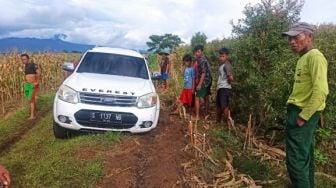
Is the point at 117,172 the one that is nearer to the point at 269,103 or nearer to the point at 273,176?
the point at 273,176

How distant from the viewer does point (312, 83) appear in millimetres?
4891

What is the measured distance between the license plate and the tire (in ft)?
2.63

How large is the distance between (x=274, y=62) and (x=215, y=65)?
5.22m

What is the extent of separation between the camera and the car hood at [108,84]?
24.3ft

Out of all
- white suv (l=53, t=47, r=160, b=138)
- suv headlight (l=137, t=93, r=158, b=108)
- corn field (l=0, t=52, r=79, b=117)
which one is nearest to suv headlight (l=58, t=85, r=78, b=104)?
white suv (l=53, t=47, r=160, b=138)

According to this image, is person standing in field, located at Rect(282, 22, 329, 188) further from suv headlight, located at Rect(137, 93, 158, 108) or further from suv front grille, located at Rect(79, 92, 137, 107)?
suv front grille, located at Rect(79, 92, 137, 107)

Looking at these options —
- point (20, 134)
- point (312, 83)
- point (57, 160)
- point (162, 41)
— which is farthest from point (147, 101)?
point (162, 41)

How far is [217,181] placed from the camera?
5809 millimetres

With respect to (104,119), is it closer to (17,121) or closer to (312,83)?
(312,83)

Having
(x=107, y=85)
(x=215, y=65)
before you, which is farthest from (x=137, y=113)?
(x=215, y=65)

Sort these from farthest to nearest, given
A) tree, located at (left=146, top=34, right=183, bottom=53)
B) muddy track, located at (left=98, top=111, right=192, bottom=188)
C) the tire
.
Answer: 1. tree, located at (left=146, top=34, right=183, bottom=53)
2. the tire
3. muddy track, located at (left=98, top=111, right=192, bottom=188)

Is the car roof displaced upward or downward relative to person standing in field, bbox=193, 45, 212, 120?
upward

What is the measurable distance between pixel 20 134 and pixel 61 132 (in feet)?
8.88

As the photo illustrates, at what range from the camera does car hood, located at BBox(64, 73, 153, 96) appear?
7.41 metres
